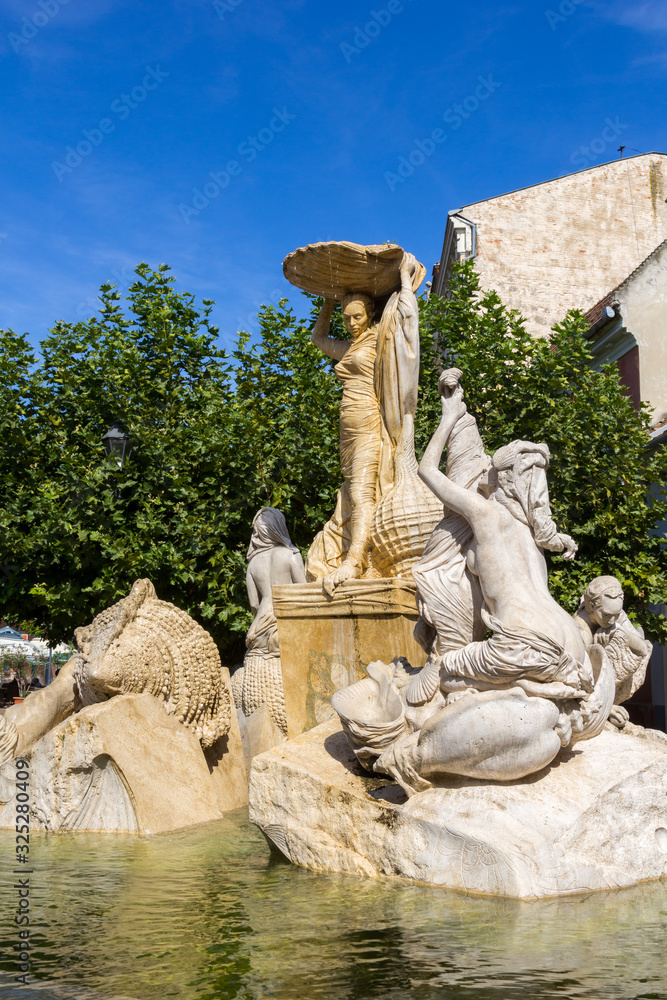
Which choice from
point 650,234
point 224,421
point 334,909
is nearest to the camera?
point 334,909

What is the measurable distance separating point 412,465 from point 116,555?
6520 mm

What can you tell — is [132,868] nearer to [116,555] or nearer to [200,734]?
[200,734]

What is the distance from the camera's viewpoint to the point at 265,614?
8891 mm

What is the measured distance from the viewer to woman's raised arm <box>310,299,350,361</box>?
8109 millimetres

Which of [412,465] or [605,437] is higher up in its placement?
[605,437]

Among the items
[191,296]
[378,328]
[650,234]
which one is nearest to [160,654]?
[378,328]

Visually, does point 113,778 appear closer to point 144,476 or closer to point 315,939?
point 315,939

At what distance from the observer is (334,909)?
4020 mm

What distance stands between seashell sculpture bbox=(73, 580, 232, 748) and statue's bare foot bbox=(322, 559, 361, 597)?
1.23 meters

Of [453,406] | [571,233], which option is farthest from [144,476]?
[571,233]

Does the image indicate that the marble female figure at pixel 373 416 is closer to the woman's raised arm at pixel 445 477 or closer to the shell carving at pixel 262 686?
the woman's raised arm at pixel 445 477

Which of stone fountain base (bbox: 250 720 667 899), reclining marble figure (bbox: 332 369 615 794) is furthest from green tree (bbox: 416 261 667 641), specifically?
stone fountain base (bbox: 250 720 667 899)

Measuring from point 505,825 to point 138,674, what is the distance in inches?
129

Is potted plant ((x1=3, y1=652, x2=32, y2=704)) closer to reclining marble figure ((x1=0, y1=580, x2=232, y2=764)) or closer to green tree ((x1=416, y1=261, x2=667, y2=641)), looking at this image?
green tree ((x1=416, y1=261, x2=667, y2=641))
